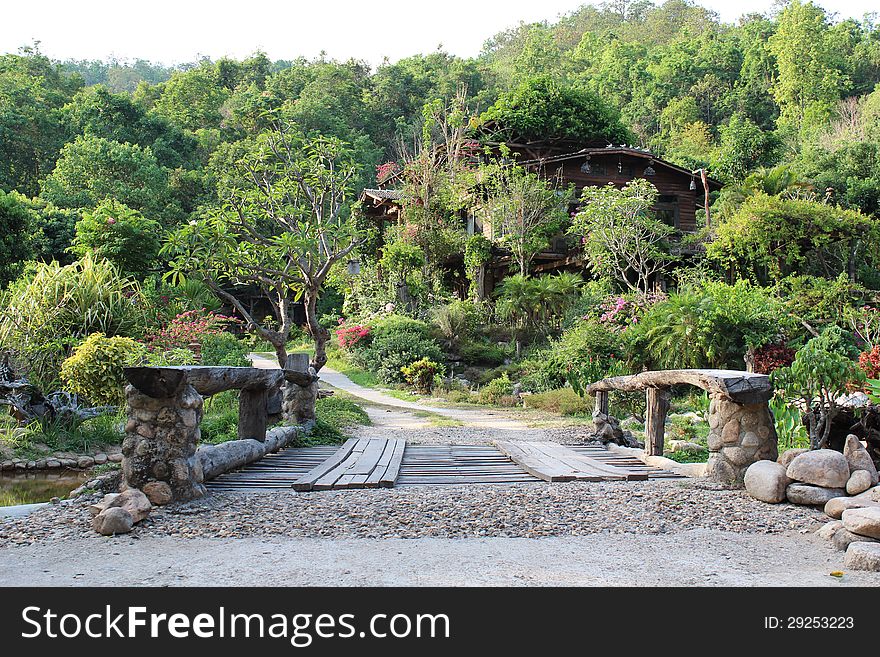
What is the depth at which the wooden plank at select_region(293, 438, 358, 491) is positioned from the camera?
222 inches

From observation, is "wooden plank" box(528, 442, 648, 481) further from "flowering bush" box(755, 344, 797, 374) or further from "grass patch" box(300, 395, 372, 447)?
"flowering bush" box(755, 344, 797, 374)

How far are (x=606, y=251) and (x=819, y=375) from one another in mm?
14808

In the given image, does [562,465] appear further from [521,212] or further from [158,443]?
[521,212]

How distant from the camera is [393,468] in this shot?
21.7 ft

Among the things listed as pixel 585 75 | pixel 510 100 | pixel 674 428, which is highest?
pixel 585 75

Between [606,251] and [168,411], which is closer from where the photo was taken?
[168,411]

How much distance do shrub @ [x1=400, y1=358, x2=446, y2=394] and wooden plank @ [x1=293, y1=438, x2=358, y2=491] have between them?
995 centimetres

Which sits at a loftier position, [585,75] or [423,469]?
[585,75]

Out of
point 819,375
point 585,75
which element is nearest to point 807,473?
point 819,375

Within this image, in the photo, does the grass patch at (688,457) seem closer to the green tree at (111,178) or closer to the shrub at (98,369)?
the shrub at (98,369)

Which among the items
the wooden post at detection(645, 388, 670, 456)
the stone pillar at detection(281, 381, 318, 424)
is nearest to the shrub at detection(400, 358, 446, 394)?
the stone pillar at detection(281, 381, 318, 424)

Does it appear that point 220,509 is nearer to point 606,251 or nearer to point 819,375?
point 819,375

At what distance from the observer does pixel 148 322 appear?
1359cm

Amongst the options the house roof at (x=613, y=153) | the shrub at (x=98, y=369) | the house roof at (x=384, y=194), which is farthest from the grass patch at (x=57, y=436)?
the house roof at (x=613, y=153)
